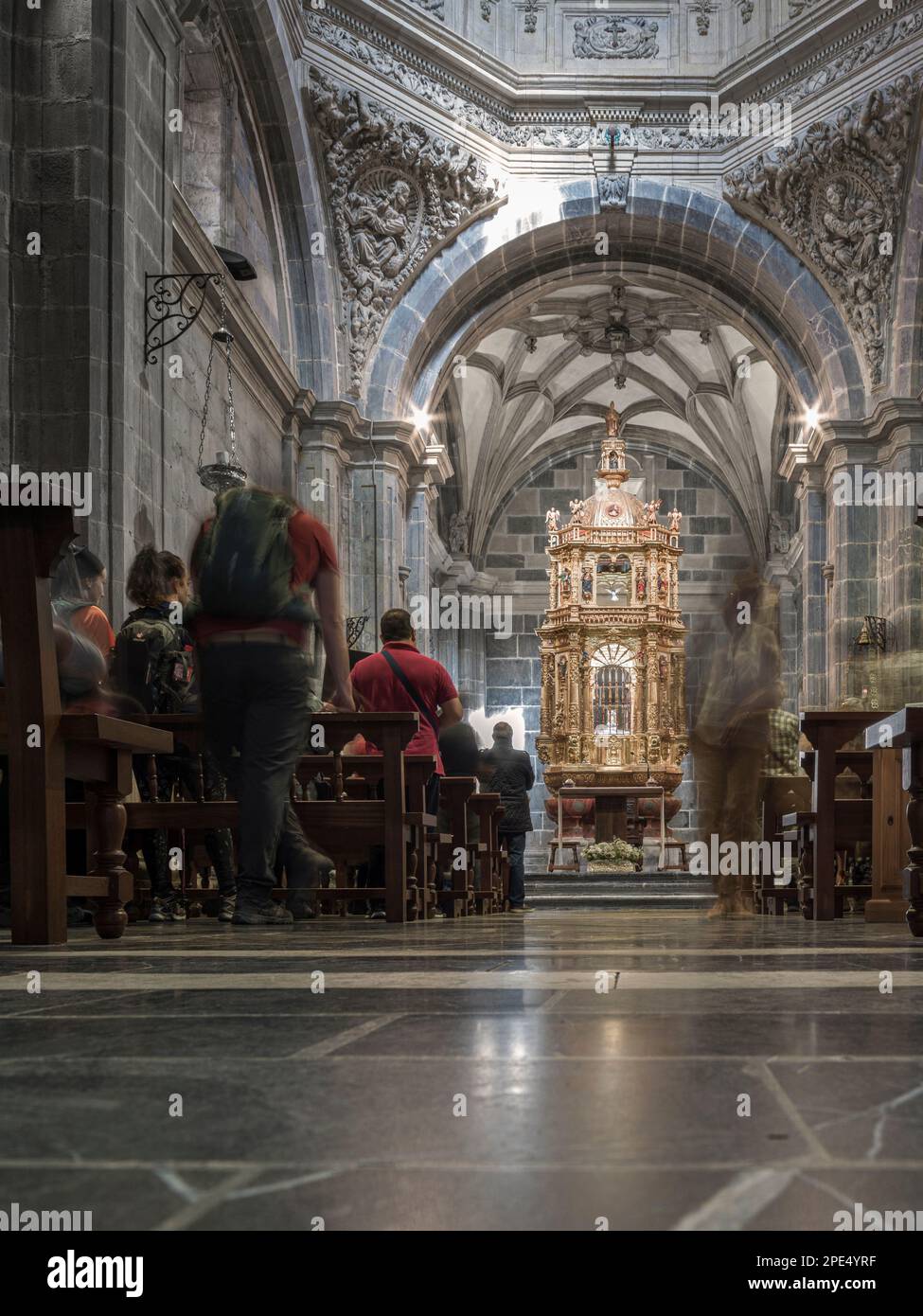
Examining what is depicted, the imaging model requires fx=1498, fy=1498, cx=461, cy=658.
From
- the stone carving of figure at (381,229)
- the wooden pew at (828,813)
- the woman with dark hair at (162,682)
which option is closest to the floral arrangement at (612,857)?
the stone carving of figure at (381,229)

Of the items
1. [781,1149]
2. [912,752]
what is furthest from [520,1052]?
[912,752]

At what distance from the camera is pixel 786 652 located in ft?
82.0

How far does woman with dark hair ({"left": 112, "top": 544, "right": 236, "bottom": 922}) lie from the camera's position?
5902 millimetres

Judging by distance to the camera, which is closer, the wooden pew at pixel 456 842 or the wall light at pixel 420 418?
the wooden pew at pixel 456 842

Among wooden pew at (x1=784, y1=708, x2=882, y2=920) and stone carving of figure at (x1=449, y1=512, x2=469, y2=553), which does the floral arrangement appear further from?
wooden pew at (x1=784, y1=708, x2=882, y2=920)

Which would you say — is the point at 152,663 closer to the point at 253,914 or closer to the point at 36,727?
the point at 253,914

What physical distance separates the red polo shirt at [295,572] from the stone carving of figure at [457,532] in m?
20.3

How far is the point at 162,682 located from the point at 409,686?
1193 mm

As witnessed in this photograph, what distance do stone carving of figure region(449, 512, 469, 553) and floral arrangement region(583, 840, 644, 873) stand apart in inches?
314

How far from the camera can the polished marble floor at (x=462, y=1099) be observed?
3.24 feet

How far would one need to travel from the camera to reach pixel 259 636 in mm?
4402

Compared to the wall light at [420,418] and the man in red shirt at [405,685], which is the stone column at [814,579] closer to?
the wall light at [420,418]
